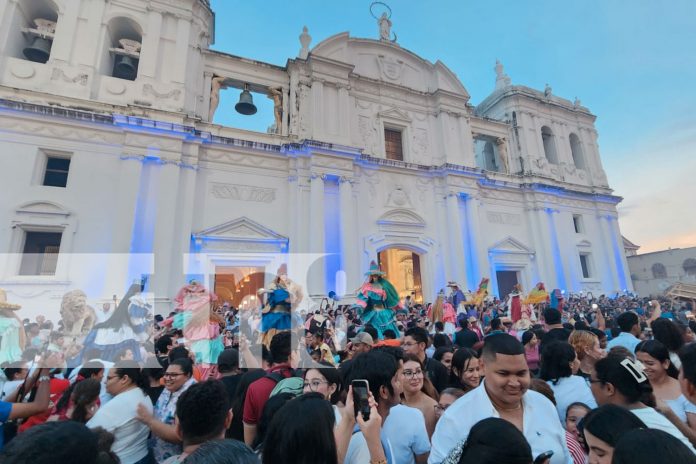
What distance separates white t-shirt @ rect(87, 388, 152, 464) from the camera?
254 centimetres

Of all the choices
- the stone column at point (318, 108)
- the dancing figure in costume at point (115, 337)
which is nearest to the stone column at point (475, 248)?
the stone column at point (318, 108)

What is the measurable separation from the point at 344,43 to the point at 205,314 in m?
14.8

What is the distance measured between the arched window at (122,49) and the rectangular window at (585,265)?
80.1 feet

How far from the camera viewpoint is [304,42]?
16.3 meters

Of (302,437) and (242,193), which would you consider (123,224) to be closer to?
(242,193)

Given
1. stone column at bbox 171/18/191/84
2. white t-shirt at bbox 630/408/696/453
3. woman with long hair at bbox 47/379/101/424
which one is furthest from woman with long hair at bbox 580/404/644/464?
stone column at bbox 171/18/191/84

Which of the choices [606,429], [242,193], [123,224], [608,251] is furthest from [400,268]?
[606,429]

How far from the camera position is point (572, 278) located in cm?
1880

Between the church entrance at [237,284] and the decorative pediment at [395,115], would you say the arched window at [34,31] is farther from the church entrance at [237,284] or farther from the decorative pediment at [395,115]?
the decorative pediment at [395,115]

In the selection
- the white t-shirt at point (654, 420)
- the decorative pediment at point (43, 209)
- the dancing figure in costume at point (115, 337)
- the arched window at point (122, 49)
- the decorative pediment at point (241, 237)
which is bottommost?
the white t-shirt at point (654, 420)

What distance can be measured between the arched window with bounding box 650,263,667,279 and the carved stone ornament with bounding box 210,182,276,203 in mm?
38881

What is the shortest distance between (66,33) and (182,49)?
3812mm

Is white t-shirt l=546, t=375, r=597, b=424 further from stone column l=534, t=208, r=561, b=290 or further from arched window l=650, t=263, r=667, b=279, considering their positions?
arched window l=650, t=263, r=667, b=279

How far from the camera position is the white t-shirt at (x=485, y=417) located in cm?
Answer: 193
